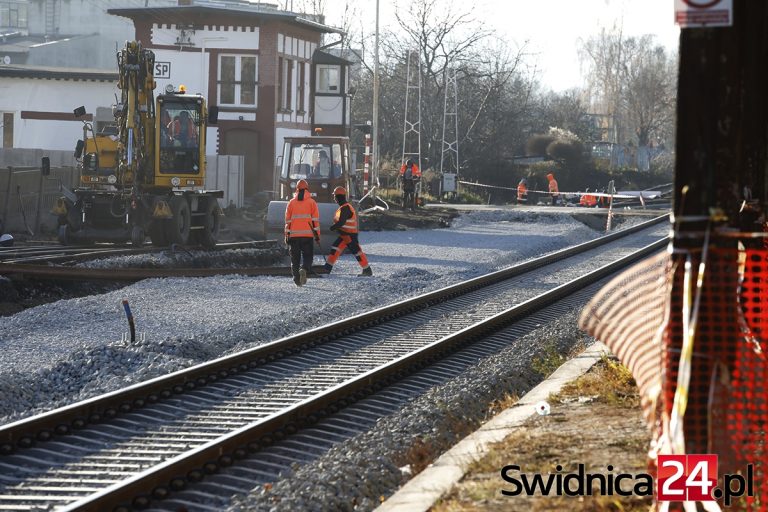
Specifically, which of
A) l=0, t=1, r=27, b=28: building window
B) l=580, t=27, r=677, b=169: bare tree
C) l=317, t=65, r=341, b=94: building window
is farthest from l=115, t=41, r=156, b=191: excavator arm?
l=0, t=1, r=27, b=28: building window

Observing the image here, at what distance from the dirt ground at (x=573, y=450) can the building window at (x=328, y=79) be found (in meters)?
39.8

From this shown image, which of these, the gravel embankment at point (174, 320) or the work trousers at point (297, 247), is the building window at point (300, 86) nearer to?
the gravel embankment at point (174, 320)

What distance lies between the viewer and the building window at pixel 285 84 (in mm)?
45719

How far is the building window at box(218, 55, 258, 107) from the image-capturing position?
4500cm

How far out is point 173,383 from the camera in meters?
10.8

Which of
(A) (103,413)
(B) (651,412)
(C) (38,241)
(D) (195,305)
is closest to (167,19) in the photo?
(C) (38,241)

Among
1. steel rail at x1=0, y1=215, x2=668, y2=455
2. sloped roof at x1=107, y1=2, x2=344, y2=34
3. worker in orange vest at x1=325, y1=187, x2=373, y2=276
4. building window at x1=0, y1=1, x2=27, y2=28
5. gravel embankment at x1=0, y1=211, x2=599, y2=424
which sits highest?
building window at x1=0, y1=1, x2=27, y2=28

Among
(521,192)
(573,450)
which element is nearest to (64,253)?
(573,450)

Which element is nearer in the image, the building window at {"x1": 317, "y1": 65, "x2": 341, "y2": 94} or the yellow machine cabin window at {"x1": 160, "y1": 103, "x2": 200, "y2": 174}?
the yellow machine cabin window at {"x1": 160, "y1": 103, "x2": 200, "y2": 174}

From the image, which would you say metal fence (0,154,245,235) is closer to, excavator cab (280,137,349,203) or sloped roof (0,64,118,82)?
excavator cab (280,137,349,203)

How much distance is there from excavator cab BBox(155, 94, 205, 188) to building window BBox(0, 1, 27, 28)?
75.5 meters

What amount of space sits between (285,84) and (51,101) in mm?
9310

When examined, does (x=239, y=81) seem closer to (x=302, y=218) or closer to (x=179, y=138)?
(x=179, y=138)

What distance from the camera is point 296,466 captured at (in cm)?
830
